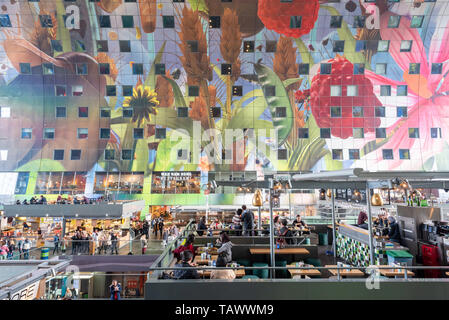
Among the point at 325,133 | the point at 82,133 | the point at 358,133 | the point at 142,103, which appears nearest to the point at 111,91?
the point at 142,103

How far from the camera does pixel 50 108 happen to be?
2442 cm

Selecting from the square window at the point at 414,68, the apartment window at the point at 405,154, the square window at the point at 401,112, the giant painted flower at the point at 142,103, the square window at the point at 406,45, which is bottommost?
the apartment window at the point at 405,154

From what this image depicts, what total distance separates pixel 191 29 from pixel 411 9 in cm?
1781

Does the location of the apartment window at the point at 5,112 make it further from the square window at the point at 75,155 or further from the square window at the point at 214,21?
the square window at the point at 214,21

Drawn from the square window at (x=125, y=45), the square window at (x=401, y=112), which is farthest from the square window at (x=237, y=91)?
the square window at (x=401, y=112)

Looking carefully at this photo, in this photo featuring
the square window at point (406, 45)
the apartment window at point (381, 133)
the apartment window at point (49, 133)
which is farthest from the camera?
the apartment window at point (49, 133)

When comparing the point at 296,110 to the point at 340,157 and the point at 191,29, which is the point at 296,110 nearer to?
the point at 340,157

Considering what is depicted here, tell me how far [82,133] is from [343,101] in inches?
915

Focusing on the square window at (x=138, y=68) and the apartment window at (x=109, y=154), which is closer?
the square window at (x=138, y=68)

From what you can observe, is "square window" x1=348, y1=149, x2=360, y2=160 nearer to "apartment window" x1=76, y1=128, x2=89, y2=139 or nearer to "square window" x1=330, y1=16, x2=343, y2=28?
"square window" x1=330, y1=16, x2=343, y2=28

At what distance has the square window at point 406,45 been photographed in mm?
23172

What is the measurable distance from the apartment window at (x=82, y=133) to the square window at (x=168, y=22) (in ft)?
37.0

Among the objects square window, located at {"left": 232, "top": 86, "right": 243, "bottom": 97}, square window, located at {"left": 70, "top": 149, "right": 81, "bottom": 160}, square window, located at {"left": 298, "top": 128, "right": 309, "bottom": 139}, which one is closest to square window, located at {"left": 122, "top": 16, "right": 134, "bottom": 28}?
square window, located at {"left": 232, "top": 86, "right": 243, "bottom": 97}
